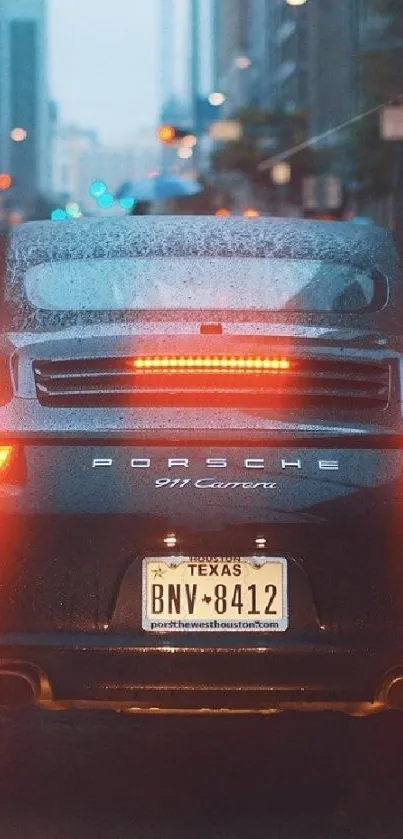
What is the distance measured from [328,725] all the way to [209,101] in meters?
78.1

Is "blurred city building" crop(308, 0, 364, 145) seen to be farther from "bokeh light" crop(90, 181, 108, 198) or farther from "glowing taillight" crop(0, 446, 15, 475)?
"glowing taillight" crop(0, 446, 15, 475)

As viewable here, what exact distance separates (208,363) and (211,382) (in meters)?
0.06

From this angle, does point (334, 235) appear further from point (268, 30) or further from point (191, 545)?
point (268, 30)

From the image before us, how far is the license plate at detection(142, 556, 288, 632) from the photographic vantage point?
195 inches

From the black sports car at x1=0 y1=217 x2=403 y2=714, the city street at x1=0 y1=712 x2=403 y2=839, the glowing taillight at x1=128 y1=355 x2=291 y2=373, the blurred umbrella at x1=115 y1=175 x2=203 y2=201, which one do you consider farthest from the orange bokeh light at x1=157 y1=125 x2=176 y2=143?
the black sports car at x1=0 y1=217 x2=403 y2=714

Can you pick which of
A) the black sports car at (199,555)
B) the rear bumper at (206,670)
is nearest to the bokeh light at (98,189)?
the black sports car at (199,555)

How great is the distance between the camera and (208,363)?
526cm

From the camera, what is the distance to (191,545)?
16.3 ft

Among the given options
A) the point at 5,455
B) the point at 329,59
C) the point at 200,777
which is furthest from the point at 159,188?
the point at 329,59

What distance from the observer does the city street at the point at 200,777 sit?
5.21 m

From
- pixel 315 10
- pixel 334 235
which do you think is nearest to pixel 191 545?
pixel 334 235

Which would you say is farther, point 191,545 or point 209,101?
point 209,101

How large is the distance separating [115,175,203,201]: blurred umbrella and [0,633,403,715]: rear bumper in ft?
79.4

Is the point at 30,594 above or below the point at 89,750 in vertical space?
above
